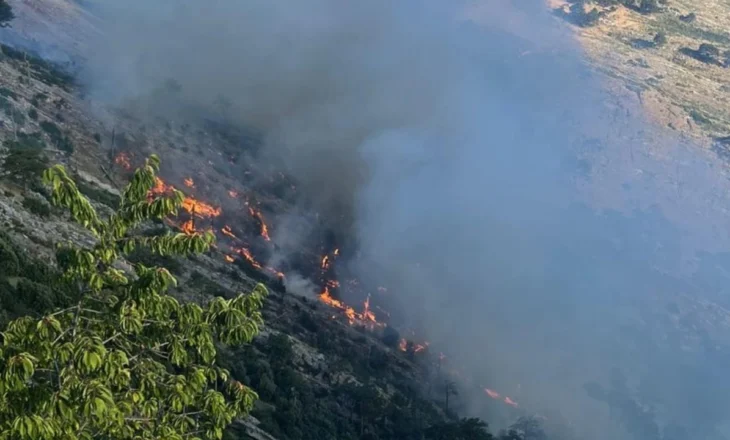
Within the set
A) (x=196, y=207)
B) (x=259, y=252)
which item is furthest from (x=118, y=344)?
(x=259, y=252)

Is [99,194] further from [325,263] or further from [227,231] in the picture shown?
[325,263]

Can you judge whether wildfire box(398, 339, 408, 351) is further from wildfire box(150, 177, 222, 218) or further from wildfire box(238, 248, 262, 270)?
wildfire box(150, 177, 222, 218)

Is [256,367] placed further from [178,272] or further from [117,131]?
[117,131]

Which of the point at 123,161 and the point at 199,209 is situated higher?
the point at 123,161

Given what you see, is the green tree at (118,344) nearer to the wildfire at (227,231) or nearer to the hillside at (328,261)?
the hillside at (328,261)

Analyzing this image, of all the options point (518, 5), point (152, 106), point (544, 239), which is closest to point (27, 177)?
point (152, 106)

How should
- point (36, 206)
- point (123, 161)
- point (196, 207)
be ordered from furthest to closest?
point (196, 207) < point (123, 161) < point (36, 206)

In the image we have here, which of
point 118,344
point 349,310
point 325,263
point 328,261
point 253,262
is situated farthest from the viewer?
point 328,261

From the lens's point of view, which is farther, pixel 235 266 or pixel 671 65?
pixel 671 65


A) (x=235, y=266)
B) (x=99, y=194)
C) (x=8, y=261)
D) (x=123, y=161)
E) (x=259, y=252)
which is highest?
(x=8, y=261)
